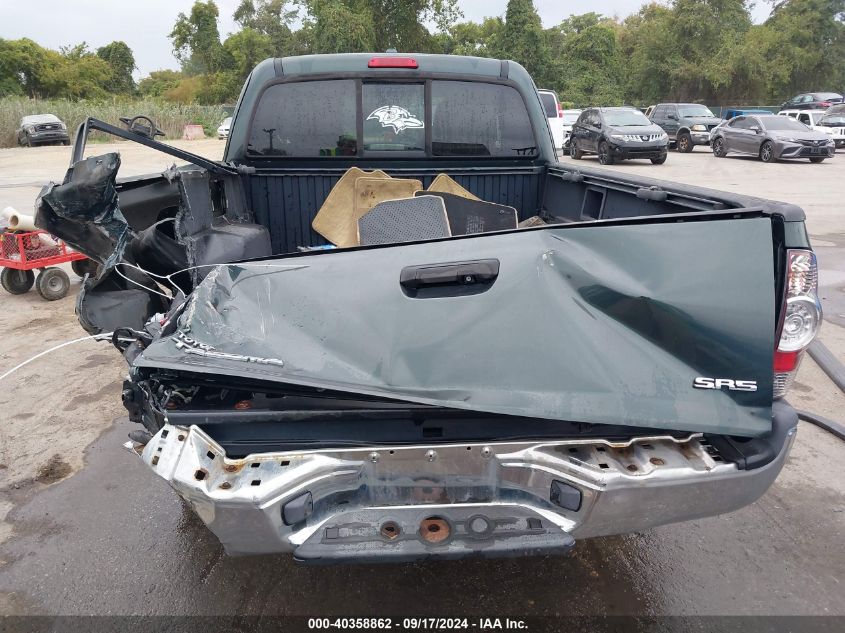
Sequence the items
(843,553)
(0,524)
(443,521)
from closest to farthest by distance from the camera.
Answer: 1. (443,521)
2. (843,553)
3. (0,524)

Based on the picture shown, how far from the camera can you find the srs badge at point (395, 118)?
3.99m

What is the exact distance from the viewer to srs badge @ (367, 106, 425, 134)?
13.1 feet

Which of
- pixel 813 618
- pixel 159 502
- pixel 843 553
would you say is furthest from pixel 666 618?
pixel 159 502

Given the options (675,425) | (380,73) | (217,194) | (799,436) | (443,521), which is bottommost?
(799,436)

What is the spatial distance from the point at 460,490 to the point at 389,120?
2771mm

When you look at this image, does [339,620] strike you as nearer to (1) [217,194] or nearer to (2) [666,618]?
(2) [666,618]

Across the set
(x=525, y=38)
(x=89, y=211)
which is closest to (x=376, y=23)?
(x=525, y=38)

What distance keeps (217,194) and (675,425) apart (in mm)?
2844

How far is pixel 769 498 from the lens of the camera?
3.30 m

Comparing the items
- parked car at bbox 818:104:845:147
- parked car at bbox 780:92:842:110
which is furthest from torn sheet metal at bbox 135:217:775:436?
parked car at bbox 780:92:842:110

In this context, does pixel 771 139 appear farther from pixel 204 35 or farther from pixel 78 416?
pixel 204 35

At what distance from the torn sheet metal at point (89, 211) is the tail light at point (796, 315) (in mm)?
2515

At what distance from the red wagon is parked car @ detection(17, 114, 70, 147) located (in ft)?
82.6

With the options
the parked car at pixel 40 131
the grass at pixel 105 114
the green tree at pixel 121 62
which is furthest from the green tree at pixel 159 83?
the parked car at pixel 40 131
